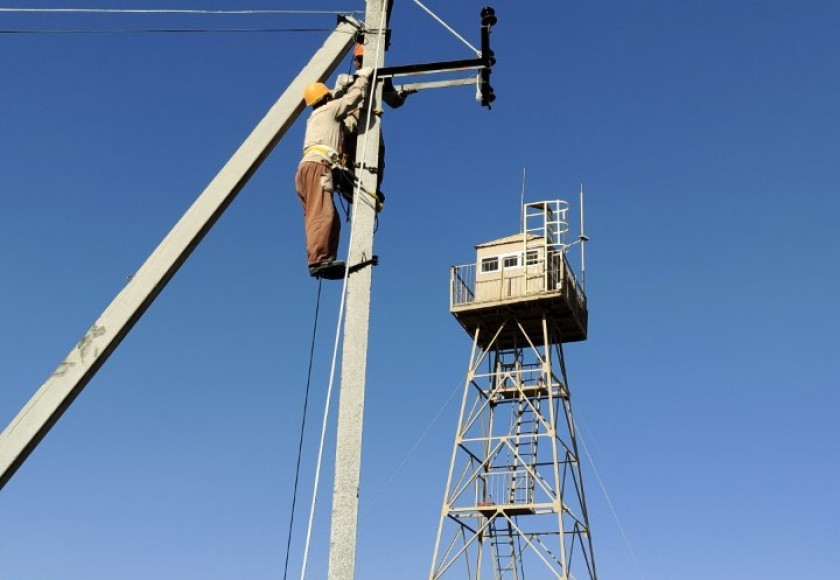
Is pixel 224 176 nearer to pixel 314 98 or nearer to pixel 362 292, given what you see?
pixel 314 98

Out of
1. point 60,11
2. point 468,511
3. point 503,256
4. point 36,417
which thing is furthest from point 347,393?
point 503,256

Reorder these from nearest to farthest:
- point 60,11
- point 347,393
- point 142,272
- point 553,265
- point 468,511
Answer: point 347,393 < point 142,272 < point 60,11 < point 468,511 < point 553,265

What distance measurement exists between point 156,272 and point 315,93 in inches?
67.0

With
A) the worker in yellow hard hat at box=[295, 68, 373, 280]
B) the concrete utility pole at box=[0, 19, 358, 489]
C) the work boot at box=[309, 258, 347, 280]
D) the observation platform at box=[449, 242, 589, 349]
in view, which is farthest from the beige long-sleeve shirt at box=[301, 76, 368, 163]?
the observation platform at box=[449, 242, 589, 349]

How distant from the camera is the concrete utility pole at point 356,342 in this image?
21.0 ft

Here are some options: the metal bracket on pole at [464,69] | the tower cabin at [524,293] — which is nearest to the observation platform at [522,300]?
the tower cabin at [524,293]

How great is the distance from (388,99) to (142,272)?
2143mm

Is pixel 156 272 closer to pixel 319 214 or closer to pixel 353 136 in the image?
pixel 319 214

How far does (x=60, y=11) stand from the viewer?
1020 centimetres

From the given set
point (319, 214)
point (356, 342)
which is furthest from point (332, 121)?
point (356, 342)

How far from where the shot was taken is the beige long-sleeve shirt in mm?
7785

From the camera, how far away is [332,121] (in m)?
7.82

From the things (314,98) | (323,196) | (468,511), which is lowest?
(323,196)

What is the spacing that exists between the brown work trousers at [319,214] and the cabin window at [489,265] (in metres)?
27.2
